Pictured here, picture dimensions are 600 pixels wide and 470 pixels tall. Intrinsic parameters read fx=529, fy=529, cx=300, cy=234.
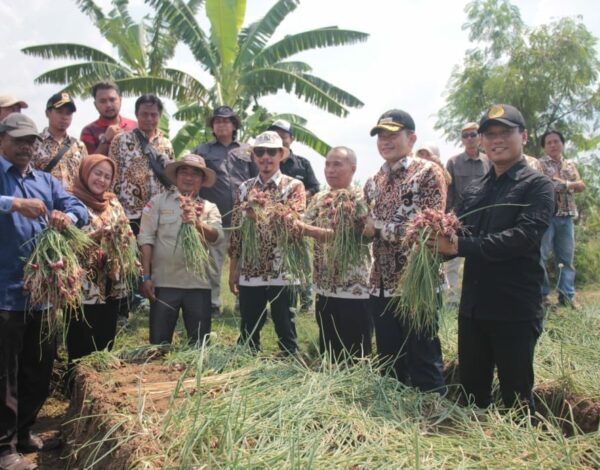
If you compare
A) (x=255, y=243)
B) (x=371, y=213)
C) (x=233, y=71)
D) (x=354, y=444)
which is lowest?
(x=354, y=444)

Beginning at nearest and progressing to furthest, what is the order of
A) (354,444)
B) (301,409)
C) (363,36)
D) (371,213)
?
(354,444), (301,409), (371,213), (363,36)

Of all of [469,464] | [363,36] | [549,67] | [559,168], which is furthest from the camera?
[549,67]

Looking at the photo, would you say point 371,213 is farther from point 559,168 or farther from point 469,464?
point 559,168

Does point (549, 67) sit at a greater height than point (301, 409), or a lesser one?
greater

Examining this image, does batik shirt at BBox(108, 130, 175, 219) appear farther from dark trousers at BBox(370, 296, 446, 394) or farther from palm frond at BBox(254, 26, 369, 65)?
palm frond at BBox(254, 26, 369, 65)

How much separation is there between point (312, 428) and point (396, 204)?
1.72m

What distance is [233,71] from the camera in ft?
36.4

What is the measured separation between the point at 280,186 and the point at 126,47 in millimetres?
10209

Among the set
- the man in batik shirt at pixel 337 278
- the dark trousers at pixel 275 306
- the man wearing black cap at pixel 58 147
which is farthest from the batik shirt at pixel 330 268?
the man wearing black cap at pixel 58 147

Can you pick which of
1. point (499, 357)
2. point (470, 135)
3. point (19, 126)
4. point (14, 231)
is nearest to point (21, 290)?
point (14, 231)

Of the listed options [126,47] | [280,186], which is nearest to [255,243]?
[280,186]

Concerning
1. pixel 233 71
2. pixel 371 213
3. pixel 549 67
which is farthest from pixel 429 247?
pixel 549 67

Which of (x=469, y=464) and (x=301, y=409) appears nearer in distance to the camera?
(x=469, y=464)

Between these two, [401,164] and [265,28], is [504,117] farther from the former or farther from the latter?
[265,28]
